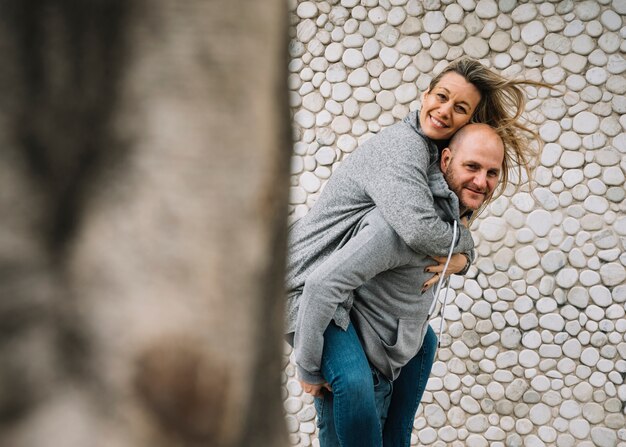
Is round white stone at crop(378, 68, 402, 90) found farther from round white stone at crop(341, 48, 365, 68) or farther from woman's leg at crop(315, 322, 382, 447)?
woman's leg at crop(315, 322, 382, 447)

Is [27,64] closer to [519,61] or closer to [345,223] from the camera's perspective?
[345,223]

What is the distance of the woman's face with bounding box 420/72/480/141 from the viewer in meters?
1.30

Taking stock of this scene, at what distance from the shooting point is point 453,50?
94.8 inches

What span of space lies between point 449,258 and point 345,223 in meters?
0.21

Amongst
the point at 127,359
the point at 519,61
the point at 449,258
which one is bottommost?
the point at 449,258

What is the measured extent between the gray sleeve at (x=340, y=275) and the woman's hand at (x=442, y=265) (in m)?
0.12

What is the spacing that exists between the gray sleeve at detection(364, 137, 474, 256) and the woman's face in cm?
7

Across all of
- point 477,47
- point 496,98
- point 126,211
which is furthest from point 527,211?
point 126,211

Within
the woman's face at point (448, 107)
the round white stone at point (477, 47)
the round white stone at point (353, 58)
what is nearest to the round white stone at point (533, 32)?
the round white stone at point (477, 47)

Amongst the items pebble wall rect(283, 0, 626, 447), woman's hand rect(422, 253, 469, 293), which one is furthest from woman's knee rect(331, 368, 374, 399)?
pebble wall rect(283, 0, 626, 447)

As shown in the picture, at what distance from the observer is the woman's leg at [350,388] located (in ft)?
4.08

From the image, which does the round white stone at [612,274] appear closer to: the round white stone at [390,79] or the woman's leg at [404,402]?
the round white stone at [390,79]

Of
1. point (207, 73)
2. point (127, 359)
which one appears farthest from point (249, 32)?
point (127, 359)

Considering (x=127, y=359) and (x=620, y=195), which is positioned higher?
(x=127, y=359)
